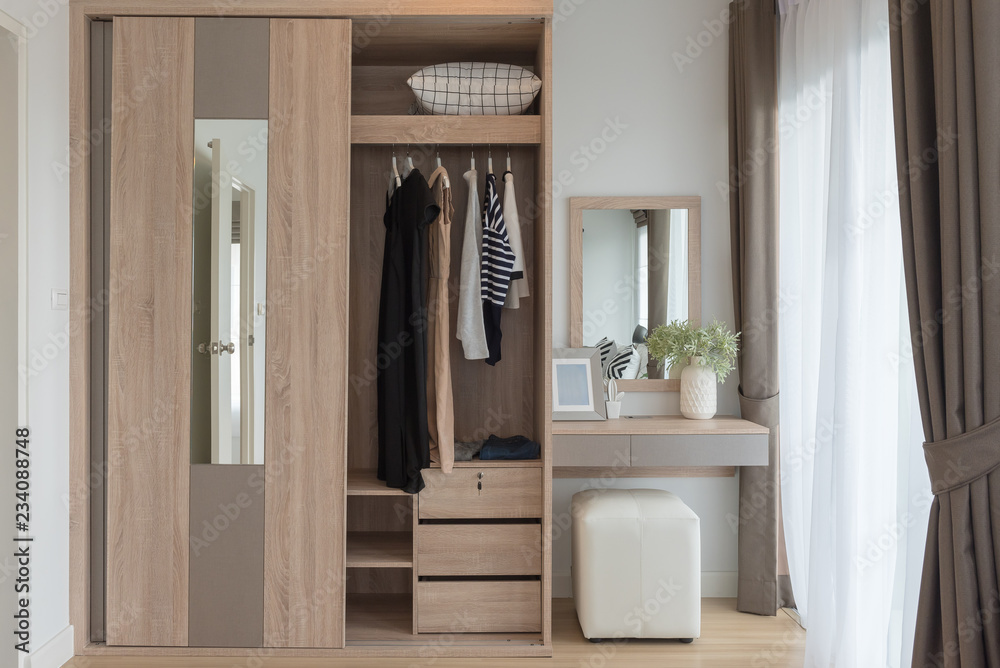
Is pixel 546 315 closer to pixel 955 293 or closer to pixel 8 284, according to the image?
pixel 955 293

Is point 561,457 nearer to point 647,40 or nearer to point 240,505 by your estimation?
point 240,505

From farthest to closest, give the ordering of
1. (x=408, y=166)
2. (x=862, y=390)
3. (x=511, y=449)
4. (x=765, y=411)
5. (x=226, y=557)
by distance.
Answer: (x=765, y=411), (x=408, y=166), (x=511, y=449), (x=226, y=557), (x=862, y=390)

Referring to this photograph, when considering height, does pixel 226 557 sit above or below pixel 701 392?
below

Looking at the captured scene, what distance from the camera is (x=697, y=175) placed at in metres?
3.31

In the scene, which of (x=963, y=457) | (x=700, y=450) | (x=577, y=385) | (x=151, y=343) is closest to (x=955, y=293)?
(x=963, y=457)

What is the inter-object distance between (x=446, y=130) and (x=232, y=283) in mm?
1018

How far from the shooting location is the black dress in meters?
2.70

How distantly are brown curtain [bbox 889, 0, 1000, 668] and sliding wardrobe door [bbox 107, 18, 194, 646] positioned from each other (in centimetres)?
239

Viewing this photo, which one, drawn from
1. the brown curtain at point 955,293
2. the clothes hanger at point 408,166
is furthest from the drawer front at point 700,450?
the clothes hanger at point 408,166

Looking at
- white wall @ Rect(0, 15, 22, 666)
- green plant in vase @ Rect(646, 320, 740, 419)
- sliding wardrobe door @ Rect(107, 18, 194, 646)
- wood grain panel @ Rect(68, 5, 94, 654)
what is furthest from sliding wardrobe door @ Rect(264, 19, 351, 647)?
green plant in vase @ Rect(646, 320, 740, 419)

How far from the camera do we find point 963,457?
67.4 inches

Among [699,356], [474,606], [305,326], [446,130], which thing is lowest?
[474,606]

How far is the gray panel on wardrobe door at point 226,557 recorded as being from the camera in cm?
260

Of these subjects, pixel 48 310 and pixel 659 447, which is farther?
pixel 659 447
